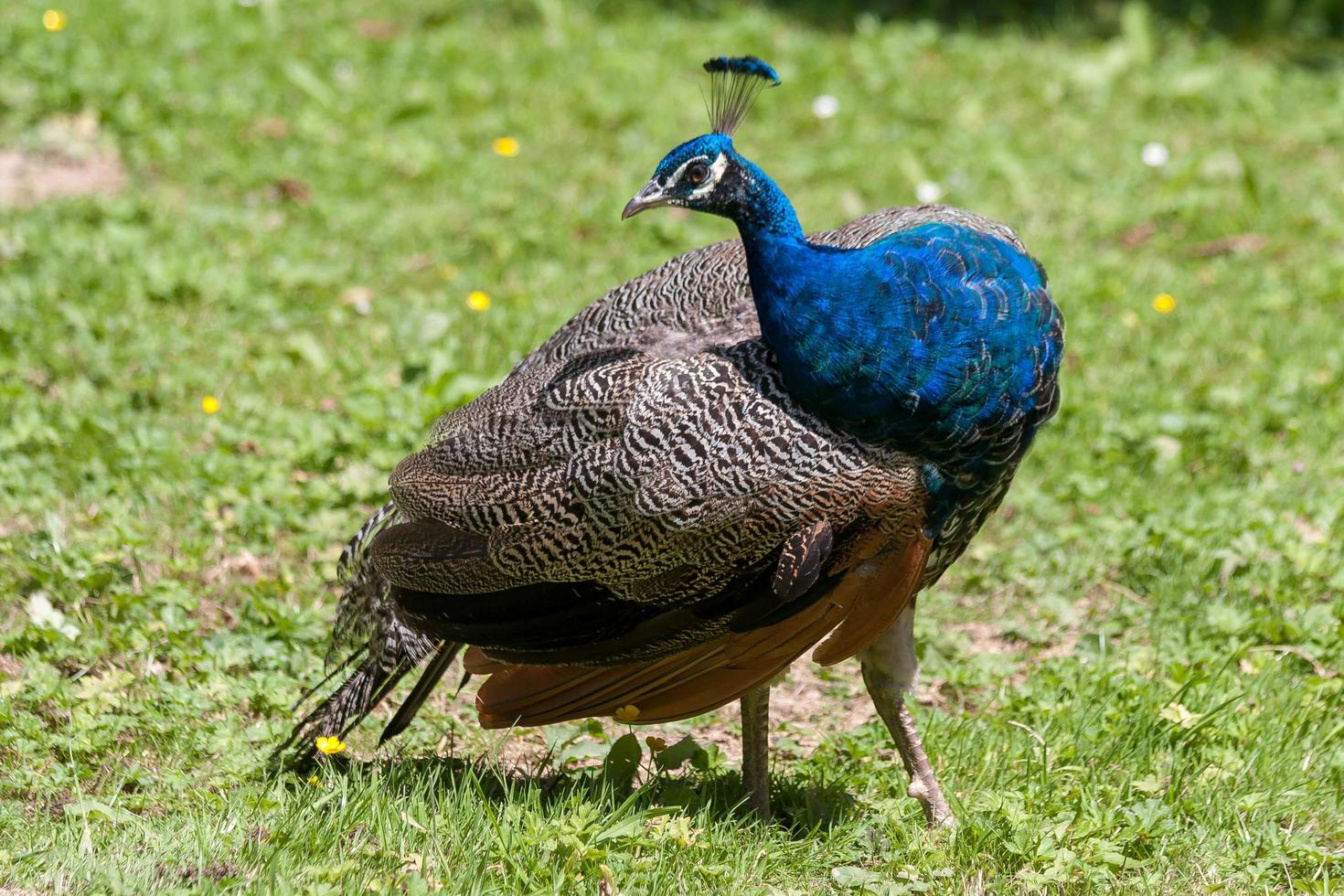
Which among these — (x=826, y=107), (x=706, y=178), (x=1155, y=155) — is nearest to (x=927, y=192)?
(x=826, y=107)

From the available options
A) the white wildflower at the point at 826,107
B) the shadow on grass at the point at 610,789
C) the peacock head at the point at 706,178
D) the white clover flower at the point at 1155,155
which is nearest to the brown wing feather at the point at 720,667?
the shadow on grass at the point at 610,789

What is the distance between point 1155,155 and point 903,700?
4.44 meters

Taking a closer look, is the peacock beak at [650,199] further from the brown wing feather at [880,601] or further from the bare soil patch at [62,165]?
the bare soil patch at [62,165]

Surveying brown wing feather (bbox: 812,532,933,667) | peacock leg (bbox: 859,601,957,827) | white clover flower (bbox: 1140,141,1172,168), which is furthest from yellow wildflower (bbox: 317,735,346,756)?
white clover flower (bbox: 1140,141,1172,168)

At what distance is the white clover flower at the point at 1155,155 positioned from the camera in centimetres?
727

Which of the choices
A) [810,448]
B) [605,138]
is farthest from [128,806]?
[605,138]

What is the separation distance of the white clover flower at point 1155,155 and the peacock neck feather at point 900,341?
4274 mm

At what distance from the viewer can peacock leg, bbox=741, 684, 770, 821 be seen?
3.69 meters

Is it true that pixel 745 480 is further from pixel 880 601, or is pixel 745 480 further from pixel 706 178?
pixel 706 178

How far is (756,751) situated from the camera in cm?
370

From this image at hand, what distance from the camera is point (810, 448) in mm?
3271

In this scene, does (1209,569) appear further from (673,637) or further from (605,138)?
(605,138)

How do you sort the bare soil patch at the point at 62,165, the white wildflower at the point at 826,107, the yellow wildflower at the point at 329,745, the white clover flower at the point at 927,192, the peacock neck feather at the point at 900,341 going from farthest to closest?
the white wildflower at the point at 826,107 → the white clover flower at the point at 927,192 → the bare soil patch at the point at 62,165 → the yellow wildflower at the point at 329,745 → the peacock neck feather at the point at 900,341

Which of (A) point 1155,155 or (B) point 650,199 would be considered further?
(A) point 1155,155
